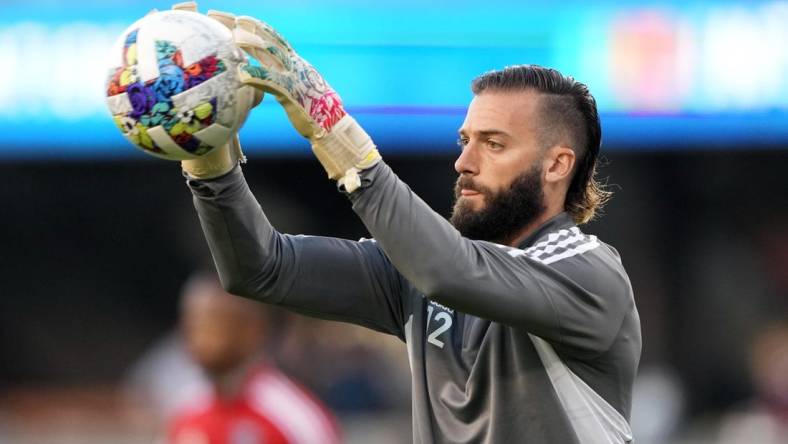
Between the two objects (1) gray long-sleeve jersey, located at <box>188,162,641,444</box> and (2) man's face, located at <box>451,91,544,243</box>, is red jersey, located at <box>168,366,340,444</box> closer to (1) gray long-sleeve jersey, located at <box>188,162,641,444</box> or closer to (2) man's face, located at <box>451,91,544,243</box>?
(1) gray long-sleeve jersey, located at <box>188,162,641,444</box>

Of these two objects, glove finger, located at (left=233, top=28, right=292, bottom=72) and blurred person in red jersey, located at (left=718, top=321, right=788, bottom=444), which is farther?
blurred person in red jersey, located at (left=718, top=321, right=788, bottom=444)

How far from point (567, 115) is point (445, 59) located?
24.2ft

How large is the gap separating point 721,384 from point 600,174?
2712 millimetres

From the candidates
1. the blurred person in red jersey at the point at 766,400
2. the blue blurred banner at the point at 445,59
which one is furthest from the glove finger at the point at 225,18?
the blurred person in red jersey at the point at 766,400

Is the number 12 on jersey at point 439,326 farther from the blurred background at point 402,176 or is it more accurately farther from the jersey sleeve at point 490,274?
the blurred background at point 402,176

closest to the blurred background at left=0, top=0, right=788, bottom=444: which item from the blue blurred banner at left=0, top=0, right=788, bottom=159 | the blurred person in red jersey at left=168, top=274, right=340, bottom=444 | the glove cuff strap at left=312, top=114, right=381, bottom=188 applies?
the blue blurred banner at left=0, top=0, right=788, bottom=159

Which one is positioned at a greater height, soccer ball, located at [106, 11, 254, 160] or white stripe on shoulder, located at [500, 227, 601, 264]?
soccer ball, located at [106, 11, 254, 160]

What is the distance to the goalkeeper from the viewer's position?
3.09m

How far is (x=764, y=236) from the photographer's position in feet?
44.7

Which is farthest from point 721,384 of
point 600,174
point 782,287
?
point 600,174

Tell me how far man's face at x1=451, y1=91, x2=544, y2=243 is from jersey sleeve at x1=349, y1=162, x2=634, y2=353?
22cm

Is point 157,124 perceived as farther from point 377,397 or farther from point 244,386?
point 377,397

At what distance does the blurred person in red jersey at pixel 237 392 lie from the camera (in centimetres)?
519

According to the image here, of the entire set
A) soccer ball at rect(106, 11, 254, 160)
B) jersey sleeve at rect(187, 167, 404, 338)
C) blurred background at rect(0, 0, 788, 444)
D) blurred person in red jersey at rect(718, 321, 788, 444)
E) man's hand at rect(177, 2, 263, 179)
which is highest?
soccer ball at rect(106, 11, 254, 160)
